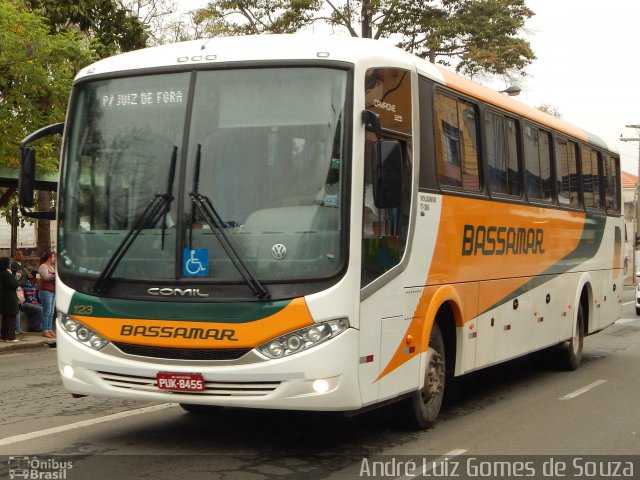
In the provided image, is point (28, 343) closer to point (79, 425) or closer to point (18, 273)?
point (18, 273)

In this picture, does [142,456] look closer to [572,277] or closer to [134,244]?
[134,244]

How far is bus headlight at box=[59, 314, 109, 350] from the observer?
780 centimetres

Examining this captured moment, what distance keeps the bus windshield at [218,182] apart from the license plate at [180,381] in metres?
0.71

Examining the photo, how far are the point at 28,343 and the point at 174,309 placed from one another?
11354 millimetres

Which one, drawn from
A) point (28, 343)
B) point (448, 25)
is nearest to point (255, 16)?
point (448, 25)

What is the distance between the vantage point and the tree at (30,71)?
17.9m

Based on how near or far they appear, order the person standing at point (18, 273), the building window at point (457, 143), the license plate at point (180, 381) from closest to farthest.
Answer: the license plate at point (180, 381) → the building window at point (457, 143) → the person standing at point (18, 273)

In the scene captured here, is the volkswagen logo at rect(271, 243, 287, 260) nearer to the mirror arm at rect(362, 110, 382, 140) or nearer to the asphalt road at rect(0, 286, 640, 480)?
the mirror arm at rect(362, 110, 382, 140)

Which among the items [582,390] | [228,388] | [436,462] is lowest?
[582,390]

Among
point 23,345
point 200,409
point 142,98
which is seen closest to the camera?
point 142,98

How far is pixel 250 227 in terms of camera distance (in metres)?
7.45

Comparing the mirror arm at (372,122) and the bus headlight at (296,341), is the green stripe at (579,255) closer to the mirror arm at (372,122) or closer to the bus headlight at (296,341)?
the mirror arm at (372,122)

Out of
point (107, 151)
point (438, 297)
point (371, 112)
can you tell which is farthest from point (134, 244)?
point (438, 297)

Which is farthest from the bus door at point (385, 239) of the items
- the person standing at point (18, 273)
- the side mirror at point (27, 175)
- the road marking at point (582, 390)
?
the person standing at point (18, 273)
